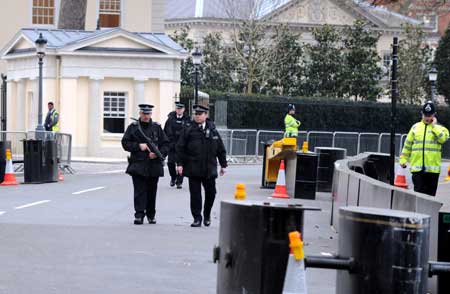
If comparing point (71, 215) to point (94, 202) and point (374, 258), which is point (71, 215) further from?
point (374, 258)

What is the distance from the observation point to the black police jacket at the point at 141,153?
15.5m

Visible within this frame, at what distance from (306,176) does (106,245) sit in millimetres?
9079

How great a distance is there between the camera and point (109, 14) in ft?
157

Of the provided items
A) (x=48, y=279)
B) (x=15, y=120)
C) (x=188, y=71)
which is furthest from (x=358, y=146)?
(x=48, y=279)

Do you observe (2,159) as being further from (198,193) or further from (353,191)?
(353,191)

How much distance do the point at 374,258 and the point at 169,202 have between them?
12834 millimetres

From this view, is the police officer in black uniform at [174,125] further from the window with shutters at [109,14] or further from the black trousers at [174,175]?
the window with shutters at [109,14]

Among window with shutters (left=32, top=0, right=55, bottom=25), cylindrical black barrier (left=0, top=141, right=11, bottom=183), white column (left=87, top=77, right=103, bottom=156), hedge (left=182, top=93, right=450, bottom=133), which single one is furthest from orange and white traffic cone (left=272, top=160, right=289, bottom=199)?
window with shutters (left=32, top=0, right=55, bottom=25)

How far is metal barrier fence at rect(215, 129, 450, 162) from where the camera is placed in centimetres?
4088

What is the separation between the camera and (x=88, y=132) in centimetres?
3584

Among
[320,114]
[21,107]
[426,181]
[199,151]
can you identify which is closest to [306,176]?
[426,181]

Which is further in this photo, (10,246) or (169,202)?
(169,202)

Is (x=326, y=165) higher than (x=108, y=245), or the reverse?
(x=326, y=165)

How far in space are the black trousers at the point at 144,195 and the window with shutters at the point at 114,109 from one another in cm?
2040
